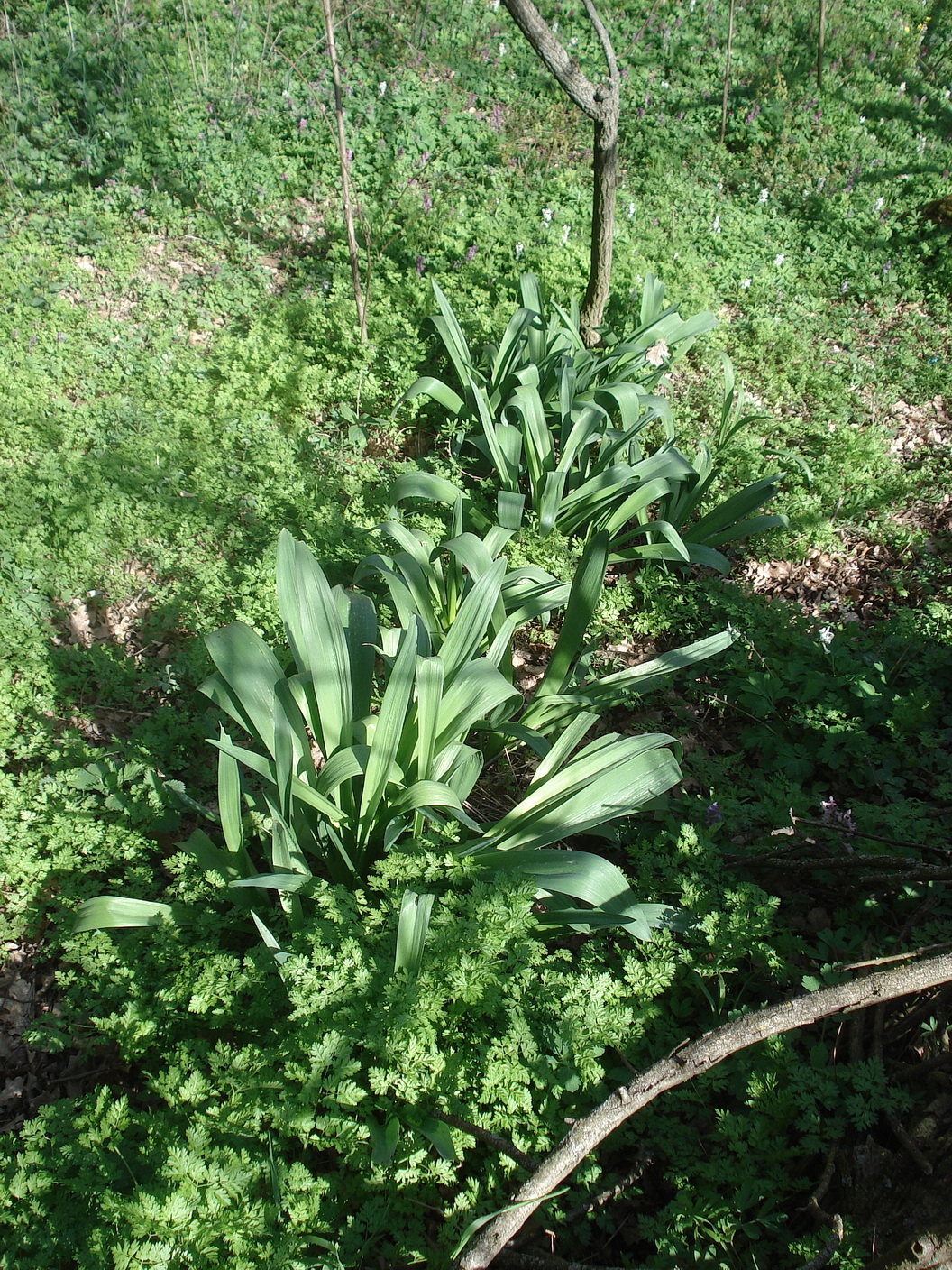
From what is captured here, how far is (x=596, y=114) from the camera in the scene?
143 inches

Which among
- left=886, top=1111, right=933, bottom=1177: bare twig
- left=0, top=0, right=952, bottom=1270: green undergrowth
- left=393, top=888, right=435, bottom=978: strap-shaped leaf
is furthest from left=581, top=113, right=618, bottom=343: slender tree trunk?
left=886, top=1111, right=933, bottom=1177: bare twig

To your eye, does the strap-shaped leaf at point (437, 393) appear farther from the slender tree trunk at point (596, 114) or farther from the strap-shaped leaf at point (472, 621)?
the strap-shaped leaf at point (472, 621)

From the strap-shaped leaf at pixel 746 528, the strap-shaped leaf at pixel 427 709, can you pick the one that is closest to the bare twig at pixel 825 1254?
the strap-shaped leaf at pixel 427 709

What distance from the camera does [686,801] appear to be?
2590 mm

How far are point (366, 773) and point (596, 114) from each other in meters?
3.40

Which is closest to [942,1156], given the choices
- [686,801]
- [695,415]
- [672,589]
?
[686,801]

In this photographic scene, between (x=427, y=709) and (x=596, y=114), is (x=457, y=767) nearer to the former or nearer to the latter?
(x=427, y=709)

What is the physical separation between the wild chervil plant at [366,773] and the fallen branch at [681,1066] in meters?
0.44

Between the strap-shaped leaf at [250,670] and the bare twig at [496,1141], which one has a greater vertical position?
the strap-shaped leaf at [250,670]

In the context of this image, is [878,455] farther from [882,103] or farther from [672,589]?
[882,103]

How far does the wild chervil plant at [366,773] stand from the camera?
1.97m

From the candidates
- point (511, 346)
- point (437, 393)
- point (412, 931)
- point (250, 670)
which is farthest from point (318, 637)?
point (511, 346)

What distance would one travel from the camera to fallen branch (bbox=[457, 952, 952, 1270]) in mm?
1380

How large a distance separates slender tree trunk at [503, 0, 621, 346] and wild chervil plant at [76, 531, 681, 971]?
2580 mm
